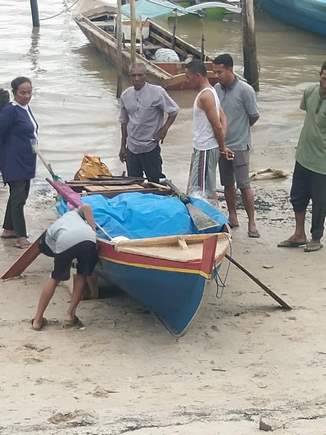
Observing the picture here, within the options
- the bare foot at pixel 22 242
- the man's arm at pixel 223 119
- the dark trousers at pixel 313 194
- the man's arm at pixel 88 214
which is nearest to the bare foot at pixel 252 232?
the dark trousers at pixel 313 194

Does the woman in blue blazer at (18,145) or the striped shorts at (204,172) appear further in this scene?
the striped shorts at (204,172)

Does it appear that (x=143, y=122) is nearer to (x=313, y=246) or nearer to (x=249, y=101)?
(x=249, y=101)

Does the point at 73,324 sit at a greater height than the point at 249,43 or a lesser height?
greater

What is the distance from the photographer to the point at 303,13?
2667 centimetres

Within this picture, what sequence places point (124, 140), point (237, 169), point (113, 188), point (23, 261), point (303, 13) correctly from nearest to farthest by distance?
point (23, 261) < point (113, 188) < point (237, 169) < point (124, 140) < point (303, 13)

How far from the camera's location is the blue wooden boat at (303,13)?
84.0 feet

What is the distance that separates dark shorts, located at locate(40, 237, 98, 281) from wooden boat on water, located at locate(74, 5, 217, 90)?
10900mm

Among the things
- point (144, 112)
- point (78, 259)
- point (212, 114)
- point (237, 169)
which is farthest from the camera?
point (144, 112)

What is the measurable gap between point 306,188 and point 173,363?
300 centimetres

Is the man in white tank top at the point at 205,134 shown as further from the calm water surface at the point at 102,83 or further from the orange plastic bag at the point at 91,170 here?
the calm water surface at the point at 102,83

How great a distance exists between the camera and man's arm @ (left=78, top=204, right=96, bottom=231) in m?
6.55

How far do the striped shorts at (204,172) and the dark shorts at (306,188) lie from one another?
0.80 metres

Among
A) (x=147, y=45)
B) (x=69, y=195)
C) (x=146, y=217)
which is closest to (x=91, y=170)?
(x=69, y=195)

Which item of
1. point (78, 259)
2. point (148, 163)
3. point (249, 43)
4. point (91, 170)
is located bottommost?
point (249, 43)
